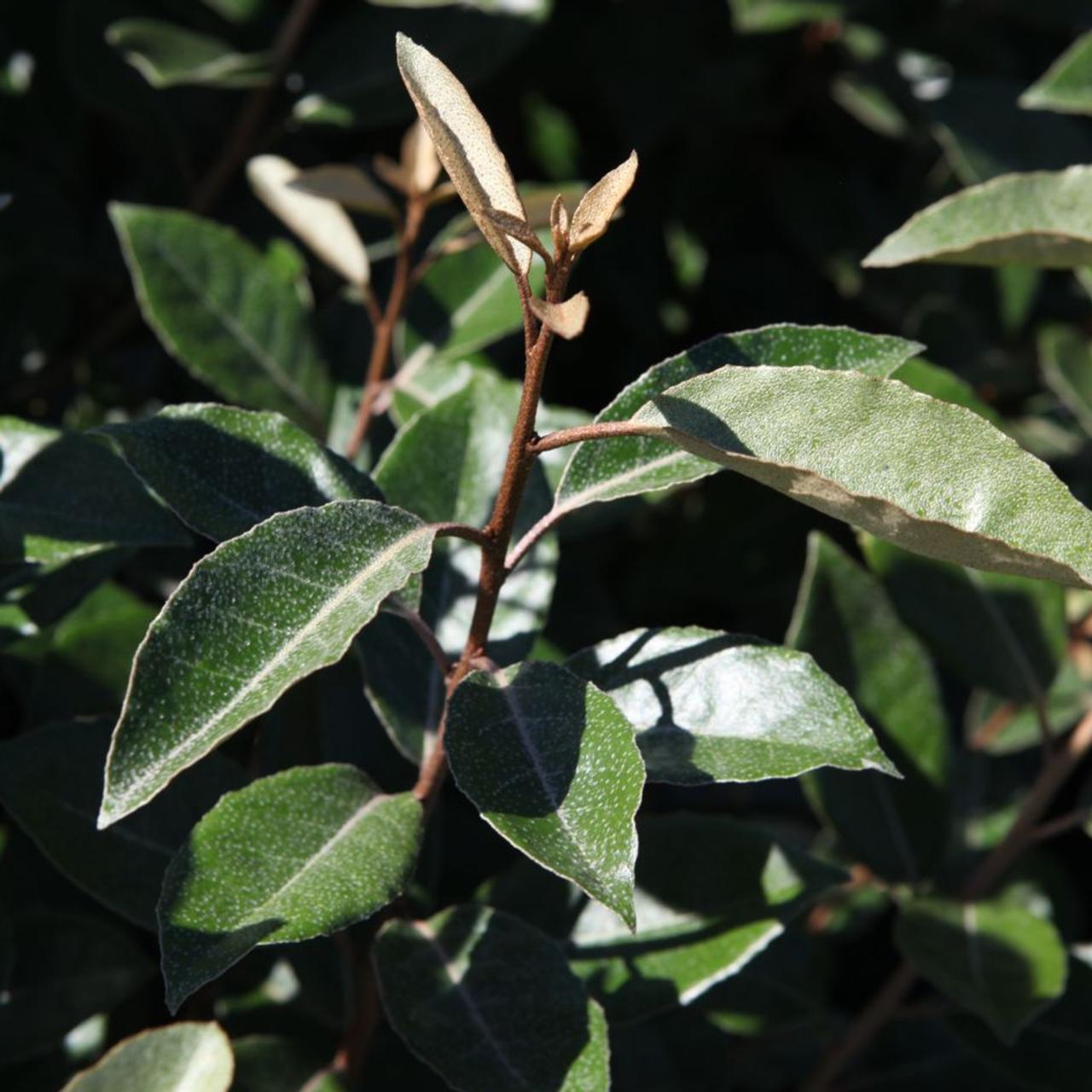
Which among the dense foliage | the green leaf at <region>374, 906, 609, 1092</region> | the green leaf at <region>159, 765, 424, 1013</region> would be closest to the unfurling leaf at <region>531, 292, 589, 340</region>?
the dense foliage

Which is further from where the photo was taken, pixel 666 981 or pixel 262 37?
pixel 262 37

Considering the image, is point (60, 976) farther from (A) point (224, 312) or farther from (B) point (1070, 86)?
(B) point (1070, 86)

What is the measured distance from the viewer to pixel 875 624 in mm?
1391

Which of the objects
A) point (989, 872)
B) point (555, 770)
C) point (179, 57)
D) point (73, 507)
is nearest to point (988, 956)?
point (989, 872)

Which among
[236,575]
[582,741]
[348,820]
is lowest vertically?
[348,820]

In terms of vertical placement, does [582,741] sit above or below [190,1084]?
above

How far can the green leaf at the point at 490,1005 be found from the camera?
1.03 metres

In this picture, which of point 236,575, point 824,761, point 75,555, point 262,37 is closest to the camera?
point 236,575

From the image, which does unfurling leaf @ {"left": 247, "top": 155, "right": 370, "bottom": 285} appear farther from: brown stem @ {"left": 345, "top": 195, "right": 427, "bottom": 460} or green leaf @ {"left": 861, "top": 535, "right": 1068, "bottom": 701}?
green leaf @ {"left": 861, "top": 535, "right": 1068, "bottom": 701}

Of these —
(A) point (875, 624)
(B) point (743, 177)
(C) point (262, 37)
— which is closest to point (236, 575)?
(A) point (875, 624)

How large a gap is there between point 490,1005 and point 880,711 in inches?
20.8

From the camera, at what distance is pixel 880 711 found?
142 cm

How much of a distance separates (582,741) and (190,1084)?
407mm

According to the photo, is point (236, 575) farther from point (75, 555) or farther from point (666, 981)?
point (666, 981)
